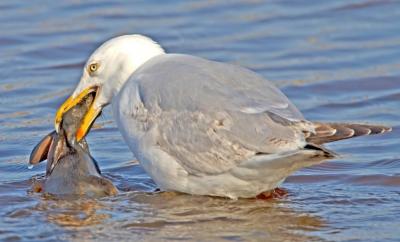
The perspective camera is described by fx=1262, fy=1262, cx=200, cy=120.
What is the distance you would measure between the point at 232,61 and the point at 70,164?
413cm

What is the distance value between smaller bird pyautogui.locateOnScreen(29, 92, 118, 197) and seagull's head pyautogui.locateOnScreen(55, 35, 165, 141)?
52 mm

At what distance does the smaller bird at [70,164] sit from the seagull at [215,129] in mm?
343

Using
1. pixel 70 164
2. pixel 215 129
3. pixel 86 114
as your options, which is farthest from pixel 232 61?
pixel 215 129

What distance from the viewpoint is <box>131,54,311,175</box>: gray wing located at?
714 cm

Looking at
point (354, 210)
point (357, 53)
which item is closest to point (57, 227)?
point (354, 210)

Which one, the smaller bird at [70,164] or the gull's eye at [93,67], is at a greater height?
the gull's eye at [93,67]

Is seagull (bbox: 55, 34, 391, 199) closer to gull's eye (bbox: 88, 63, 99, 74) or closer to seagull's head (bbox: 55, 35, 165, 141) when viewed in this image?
seagull's head (bbox: 55, 35, 165, 141)

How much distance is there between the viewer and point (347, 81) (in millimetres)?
10969

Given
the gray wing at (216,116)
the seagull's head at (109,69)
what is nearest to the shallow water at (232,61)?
the gray wing at (216,116)

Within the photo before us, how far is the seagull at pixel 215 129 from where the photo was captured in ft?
23.3

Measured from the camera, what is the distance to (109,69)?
26.7 ft

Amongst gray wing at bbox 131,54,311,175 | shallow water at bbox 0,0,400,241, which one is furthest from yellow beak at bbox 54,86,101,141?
gray wing at bbox 131,54,311,175

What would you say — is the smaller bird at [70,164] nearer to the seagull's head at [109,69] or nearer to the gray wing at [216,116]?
the seagull's head at [109,69]

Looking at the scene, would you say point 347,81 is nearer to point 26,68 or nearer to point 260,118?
point 26,68
